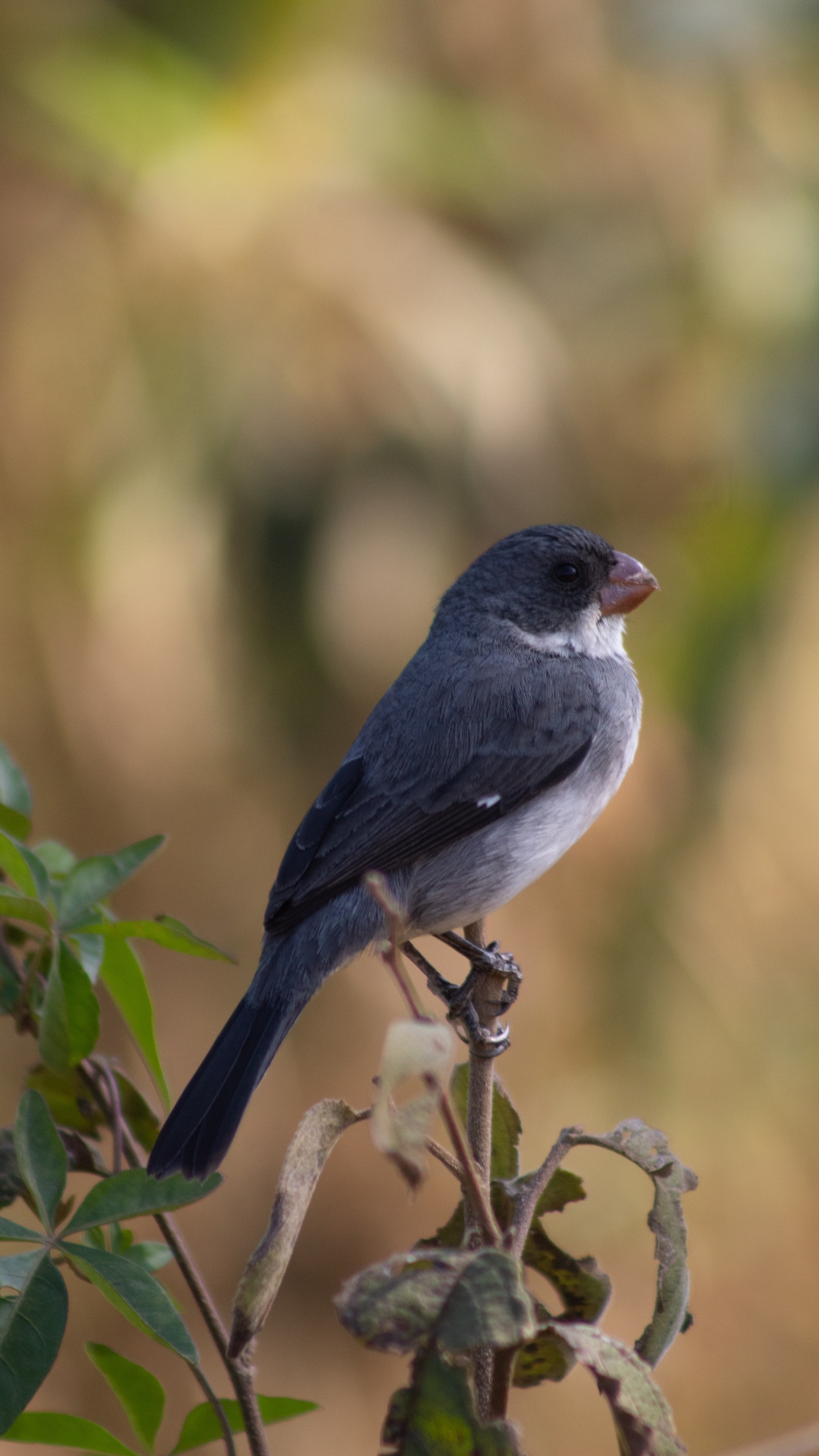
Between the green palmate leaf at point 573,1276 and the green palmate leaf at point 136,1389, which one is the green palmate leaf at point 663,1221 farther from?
the green palmate leaf at point 136,1389

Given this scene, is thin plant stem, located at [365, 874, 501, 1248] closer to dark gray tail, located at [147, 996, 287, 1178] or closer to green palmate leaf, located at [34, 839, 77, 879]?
dark gray tail, located at [147, 996, 287, 1178]

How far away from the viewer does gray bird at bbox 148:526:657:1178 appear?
203 centimetres

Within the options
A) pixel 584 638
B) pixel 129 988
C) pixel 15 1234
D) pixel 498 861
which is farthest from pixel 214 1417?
pixel 584 638

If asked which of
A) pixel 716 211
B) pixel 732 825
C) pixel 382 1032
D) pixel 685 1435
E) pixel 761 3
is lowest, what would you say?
pixel 685 1435

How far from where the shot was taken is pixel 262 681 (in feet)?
15.4

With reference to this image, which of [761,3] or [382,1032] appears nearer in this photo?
[761,3]

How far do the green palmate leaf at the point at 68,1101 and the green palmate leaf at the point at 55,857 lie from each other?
0.26 meters

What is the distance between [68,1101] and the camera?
141 centimetres

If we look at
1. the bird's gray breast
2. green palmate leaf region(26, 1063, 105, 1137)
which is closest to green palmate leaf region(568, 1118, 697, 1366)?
green palmate leaf region(26, 1063, 105, 1137)

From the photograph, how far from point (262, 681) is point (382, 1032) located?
1.37 meters

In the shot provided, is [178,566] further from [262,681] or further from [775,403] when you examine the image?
[775,403]

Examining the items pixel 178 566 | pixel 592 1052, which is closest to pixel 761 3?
pixel 178 566

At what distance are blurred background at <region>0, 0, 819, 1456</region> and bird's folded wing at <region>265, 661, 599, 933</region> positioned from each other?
2192 millimetres

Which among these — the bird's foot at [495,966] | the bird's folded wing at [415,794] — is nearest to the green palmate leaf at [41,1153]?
the bird's foot at [495,966]
